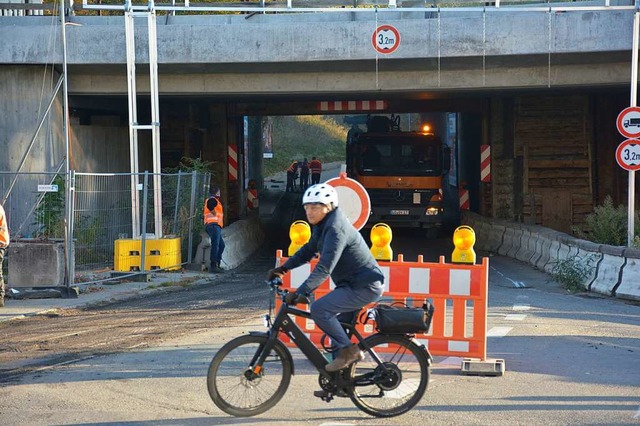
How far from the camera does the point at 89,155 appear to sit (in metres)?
24.9

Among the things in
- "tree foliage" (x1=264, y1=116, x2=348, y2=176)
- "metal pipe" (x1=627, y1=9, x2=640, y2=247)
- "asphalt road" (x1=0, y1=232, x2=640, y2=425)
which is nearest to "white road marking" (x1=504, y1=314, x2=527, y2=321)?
"asphalt road" (x1=0, y1=232, x2=640, y2=425)

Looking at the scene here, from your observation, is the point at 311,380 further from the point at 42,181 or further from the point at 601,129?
the point at 601,129

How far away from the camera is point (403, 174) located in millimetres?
28625

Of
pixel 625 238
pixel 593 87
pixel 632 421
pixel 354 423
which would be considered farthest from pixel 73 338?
pixel 593 87

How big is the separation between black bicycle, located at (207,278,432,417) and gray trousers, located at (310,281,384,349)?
0.15 m

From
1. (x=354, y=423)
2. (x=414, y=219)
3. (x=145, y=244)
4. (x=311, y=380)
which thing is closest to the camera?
(x=354, y=423)

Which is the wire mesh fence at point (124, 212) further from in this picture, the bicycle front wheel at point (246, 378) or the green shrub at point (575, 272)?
the bicycle front wheel at point (246, 378)

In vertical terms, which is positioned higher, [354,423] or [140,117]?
[140,117]

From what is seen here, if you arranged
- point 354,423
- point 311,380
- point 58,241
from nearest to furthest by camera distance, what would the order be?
point 354,423, point 311,380, point 58,241

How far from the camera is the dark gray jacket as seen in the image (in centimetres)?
752

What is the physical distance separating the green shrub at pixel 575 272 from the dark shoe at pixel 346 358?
34.0 ft

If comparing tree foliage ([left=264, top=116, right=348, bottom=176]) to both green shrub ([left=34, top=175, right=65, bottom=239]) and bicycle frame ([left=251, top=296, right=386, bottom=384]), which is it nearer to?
green shrub ([left=34, top=175, right=65, bottom=239])

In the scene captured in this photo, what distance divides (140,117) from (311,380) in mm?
22658

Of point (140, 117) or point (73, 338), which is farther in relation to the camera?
point (140, 117)
